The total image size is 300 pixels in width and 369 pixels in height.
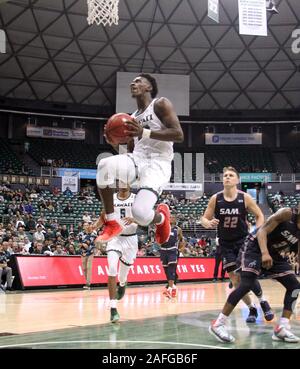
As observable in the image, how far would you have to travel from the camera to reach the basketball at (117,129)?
5742mm

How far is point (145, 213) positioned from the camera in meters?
5.96

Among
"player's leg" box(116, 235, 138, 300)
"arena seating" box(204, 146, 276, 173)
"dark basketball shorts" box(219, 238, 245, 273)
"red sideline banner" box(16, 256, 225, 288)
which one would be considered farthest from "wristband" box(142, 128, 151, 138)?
"arena seating" box(204, 146, 276, 173)

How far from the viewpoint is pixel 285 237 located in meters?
6.05

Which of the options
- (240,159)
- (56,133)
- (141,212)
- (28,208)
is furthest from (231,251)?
(240,159)

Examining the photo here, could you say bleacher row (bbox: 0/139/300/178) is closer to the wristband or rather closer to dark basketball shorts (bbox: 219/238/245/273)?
dark basketball shorts (bbox: 219/238/245/273)

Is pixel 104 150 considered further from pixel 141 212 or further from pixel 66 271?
pixel 141 212

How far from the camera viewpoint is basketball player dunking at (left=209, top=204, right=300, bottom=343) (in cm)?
589

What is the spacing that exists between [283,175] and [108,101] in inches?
573

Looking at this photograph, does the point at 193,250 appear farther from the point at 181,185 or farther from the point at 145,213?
the point at 145,213

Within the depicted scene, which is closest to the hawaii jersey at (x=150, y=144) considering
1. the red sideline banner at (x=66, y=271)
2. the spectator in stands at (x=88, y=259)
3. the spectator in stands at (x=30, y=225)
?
the red sideline banner at (x=66, y=271)

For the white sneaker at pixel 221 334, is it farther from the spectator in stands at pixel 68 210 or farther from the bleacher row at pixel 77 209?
the spectator in stands at pixel 68 210

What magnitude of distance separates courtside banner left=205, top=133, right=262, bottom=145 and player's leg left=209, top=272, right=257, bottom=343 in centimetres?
3744
